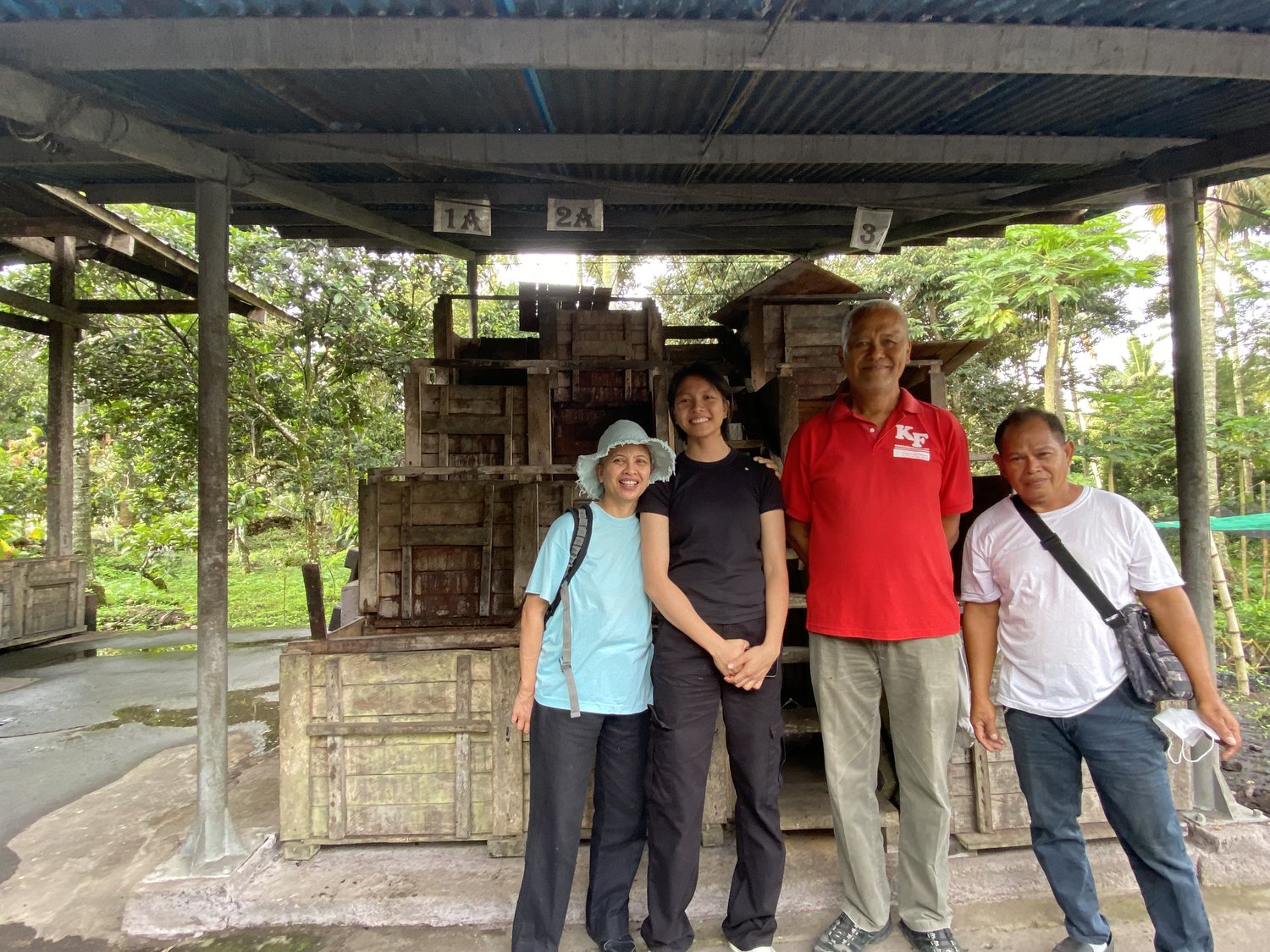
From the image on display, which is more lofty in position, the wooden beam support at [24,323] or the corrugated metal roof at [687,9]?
the wooden beam support at [24,323]

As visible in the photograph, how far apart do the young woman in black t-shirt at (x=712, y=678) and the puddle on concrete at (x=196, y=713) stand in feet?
13.7

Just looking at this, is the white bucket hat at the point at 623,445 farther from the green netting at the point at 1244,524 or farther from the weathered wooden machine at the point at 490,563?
the green netting at the point at 1244,524

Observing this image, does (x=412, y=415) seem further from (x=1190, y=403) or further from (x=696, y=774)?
(x=1190, y=403)

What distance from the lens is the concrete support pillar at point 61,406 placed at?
28.2 feet

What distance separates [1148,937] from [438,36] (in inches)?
180

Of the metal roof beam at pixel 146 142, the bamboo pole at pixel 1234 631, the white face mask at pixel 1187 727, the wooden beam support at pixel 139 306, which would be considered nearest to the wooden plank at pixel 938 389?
the white face mask at pixel 1187 727

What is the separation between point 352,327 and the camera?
9867 mm

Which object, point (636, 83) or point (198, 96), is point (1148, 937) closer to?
point (636, 83)

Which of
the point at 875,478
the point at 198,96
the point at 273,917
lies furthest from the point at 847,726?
the point at 198,96

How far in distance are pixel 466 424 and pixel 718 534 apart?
302 cm

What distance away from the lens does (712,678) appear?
254 centimetres

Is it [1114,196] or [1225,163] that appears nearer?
[1225,163]

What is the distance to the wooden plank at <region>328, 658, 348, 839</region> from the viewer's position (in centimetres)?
326

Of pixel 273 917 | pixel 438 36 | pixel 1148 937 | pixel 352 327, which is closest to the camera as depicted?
pixel 438 36
